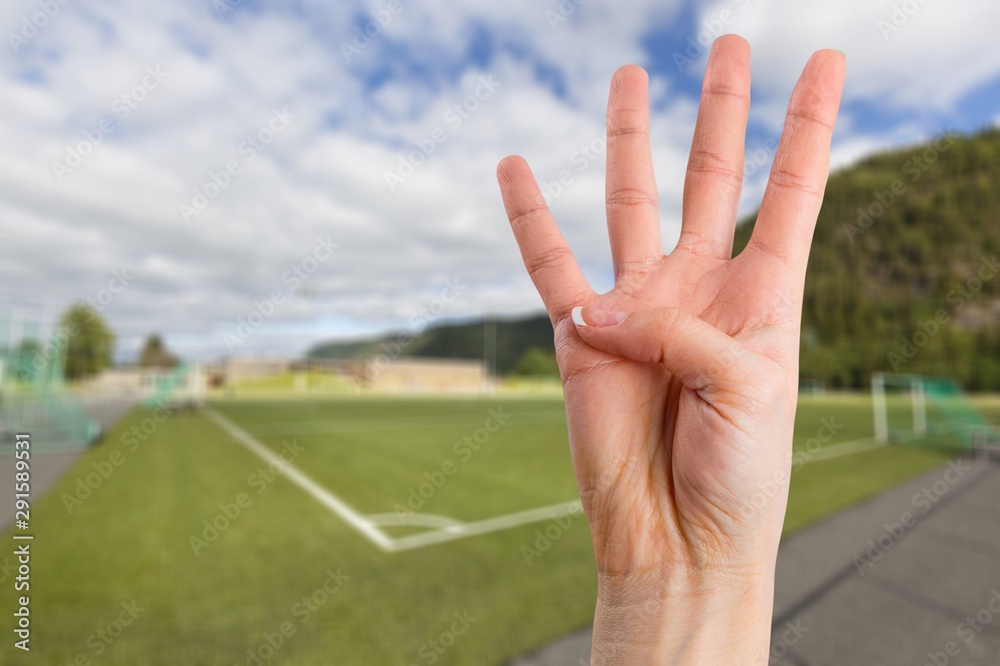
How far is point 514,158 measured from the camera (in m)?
1.36

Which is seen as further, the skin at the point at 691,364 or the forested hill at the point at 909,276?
the forested hill at the point at 909,276

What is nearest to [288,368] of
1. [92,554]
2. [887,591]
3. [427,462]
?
[427,462]

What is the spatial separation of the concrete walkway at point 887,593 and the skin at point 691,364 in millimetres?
2373

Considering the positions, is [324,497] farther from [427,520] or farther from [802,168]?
[802,168]

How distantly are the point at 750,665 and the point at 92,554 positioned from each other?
6.03 m

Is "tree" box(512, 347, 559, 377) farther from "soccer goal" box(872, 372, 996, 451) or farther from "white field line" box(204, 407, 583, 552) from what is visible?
"white field line" box(204, 407, 583, 552)

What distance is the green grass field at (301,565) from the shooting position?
338 centimetres

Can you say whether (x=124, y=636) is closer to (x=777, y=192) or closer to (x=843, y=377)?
(x=777, y=192)

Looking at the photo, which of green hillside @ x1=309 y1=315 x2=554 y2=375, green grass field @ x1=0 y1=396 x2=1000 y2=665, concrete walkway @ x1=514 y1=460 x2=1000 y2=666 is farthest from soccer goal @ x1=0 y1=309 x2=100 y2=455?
green hillside @ x1=309 y1=315 x2=554 y2=375

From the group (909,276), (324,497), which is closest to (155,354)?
(324,497)

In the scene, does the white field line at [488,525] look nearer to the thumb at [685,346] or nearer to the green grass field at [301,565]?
the green grass field at [301,565]

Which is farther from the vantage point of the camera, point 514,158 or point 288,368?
point 288,368

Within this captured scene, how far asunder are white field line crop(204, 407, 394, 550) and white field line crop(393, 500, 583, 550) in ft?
0.76

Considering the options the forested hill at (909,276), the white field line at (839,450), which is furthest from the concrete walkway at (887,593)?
the forested hill at (909,276)
